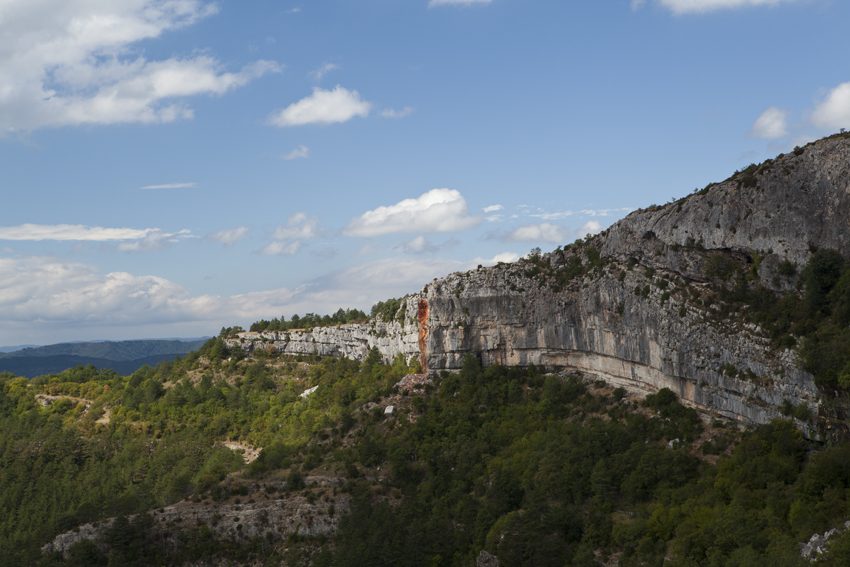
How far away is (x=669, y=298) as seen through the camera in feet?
209

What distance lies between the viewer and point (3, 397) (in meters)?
144

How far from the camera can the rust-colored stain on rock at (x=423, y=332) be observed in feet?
320

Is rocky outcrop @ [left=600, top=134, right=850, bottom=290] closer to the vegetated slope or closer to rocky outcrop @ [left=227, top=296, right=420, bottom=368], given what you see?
the vegetated slope

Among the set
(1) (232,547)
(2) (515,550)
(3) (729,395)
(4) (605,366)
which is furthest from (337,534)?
(3) (729,395)

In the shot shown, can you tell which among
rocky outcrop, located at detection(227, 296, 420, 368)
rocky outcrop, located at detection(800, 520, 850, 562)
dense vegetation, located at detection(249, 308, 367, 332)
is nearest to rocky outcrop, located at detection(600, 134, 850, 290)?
rocky outcrop, located at detection(800, 520, 850, 562)

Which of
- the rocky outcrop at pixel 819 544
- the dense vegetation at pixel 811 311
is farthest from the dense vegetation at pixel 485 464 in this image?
the rocky outcrop at pixel 819 544

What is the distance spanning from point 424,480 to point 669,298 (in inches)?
1530

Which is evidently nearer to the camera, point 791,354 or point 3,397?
point 791,354

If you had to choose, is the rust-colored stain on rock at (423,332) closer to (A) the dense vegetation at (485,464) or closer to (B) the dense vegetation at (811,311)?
(A) the dense vegetation at (485,464)

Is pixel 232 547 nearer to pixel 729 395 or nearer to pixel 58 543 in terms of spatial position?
pixel 58 543

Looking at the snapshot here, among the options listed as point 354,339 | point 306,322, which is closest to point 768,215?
point 354,339

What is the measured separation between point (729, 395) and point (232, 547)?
56843mm

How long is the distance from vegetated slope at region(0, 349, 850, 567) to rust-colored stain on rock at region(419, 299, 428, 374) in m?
3.70

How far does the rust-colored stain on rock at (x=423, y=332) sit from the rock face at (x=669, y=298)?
0.18 meters
